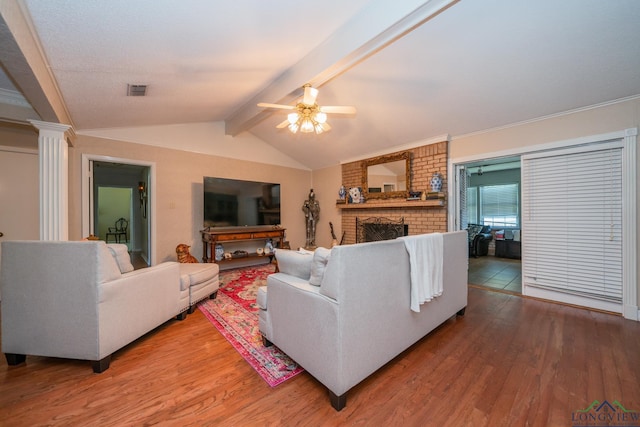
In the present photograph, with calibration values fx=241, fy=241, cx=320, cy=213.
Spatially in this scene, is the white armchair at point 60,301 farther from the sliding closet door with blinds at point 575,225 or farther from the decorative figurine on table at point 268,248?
the sliding closet door with blinds at point 575,225

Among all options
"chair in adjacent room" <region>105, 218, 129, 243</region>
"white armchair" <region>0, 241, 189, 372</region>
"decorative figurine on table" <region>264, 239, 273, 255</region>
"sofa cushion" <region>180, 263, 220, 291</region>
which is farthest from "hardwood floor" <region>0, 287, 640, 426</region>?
"chair in adjacent room" <region>105, 218, 129, 243</region>

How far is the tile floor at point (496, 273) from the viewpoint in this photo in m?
3.78

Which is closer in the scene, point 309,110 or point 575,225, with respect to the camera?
point 309,110

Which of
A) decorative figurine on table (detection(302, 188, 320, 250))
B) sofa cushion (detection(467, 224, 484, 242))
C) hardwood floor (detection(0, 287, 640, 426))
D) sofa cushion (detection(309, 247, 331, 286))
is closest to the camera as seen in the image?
hardwood floor (detection(0, 287, 640, 426))

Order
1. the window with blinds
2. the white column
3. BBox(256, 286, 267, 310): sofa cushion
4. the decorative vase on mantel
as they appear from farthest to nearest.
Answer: the window with blinds < the decorative vase on mantel < the white column < BBox(256, 286, 267, 310): sofa cushion

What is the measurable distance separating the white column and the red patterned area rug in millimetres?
1830

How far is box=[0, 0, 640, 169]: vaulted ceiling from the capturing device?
5.71 ft

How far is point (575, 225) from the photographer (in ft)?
9.75

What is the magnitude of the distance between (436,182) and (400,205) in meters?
0.75

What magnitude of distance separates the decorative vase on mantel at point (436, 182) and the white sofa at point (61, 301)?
415cm

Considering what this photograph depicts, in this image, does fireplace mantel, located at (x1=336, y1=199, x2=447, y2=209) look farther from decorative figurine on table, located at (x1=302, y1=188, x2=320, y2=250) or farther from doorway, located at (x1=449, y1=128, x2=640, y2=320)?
doorway, located at (x1=449, y1=128, x2=640, y2=320)

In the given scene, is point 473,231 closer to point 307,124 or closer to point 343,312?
point 307,124

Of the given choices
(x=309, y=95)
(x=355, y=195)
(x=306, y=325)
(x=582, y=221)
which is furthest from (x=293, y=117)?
(x=582, y=221)

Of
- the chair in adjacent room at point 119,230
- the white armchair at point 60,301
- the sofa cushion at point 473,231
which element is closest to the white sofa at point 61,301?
the white armchair at point 60,301
